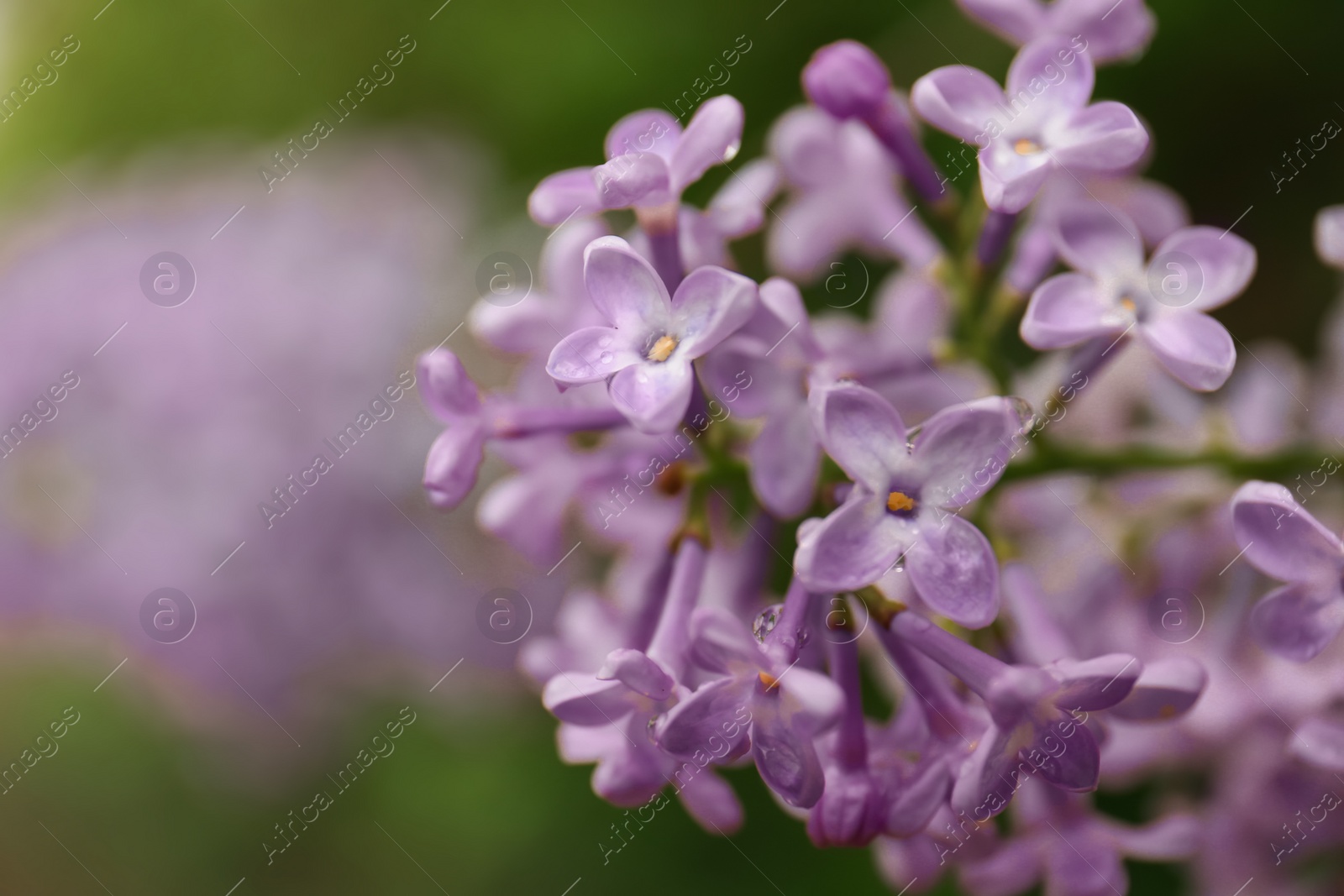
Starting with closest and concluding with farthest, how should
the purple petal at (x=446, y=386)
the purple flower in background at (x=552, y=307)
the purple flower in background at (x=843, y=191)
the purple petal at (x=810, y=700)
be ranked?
the purple petal at (x=810, y=700) < the purple petal at (x=446, y=386) < the purple flower in background at (x=552, y=307) < the purple flower in background at (x=843, y=191)

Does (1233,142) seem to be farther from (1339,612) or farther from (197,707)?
(197,707)

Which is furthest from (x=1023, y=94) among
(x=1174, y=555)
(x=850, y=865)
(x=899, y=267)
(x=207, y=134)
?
(x=207, y=134)

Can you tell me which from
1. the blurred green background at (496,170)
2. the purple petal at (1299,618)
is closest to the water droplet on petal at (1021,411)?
the purple petal at (1299,618)

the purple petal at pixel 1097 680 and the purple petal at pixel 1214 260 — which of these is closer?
the purple petal at pixel 1097 680

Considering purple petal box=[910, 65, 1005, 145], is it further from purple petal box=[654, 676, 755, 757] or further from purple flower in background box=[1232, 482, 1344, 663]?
purple petal box=[654, 676, 755, 757]

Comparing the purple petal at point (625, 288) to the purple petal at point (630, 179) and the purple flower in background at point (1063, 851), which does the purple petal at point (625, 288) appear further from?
the purple flower in background at point (1063, 851)

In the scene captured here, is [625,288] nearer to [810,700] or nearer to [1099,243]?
[810,700]

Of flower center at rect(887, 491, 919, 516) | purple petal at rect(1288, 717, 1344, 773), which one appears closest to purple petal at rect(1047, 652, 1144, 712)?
Result: flower center at rect(887, 491, 919, 516)
